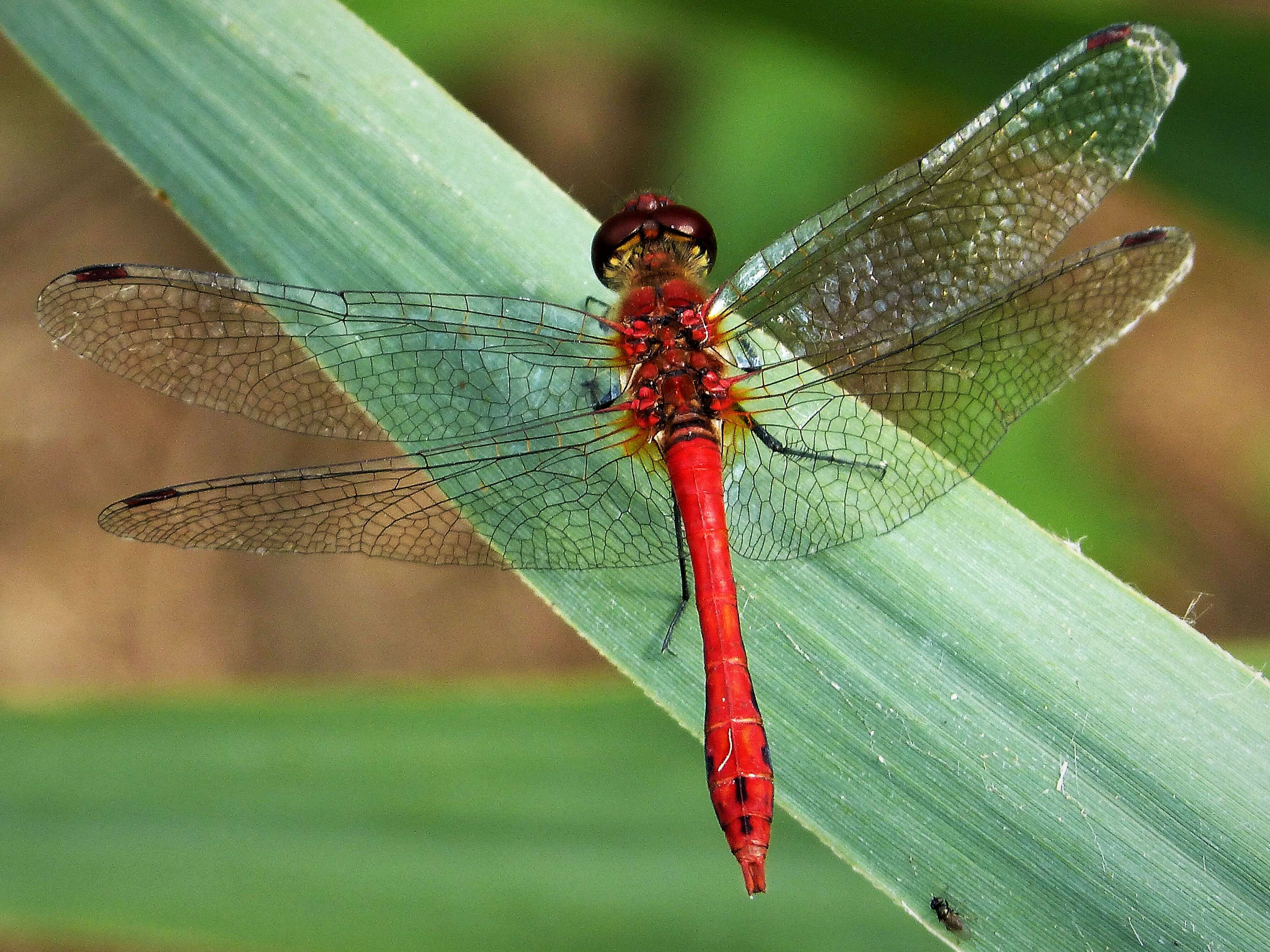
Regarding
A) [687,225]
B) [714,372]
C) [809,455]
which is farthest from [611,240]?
[809,455]

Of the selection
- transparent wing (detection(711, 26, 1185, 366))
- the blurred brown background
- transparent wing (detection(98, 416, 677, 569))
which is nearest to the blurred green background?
the blurred brown background

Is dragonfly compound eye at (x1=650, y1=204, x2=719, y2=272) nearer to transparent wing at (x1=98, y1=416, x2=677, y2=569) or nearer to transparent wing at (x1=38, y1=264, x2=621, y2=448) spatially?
transparent wing at (x1=38, y1=264, x2=621, y2=448)

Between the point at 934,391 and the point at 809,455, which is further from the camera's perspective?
the point at 809,455

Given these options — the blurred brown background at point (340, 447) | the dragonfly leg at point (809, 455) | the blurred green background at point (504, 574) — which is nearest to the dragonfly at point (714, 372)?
the dragonfly leg at point (809, 455)

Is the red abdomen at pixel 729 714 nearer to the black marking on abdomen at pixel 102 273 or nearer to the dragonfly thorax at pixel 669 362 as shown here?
the dragonfly thorax at pixel 669 362

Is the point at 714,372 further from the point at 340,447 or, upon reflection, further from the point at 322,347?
the point at 340,447

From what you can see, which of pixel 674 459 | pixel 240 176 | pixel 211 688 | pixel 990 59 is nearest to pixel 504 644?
pixel 211 688

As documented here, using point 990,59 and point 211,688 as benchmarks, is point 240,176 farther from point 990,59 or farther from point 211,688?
point 990,59
